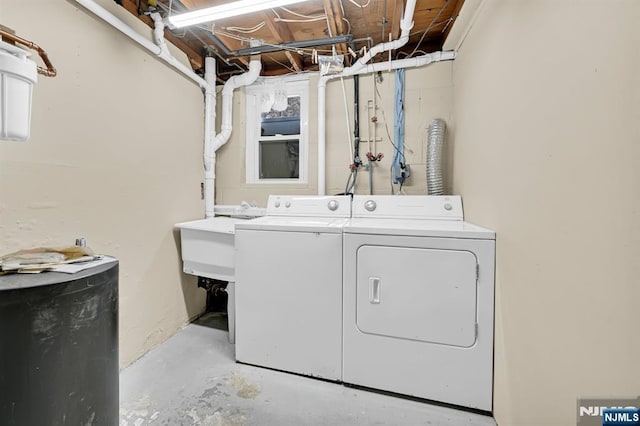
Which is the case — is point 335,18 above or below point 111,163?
above

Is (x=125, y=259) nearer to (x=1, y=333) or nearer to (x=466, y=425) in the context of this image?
(x=1, y=333)

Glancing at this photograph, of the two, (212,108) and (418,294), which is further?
(212,108)

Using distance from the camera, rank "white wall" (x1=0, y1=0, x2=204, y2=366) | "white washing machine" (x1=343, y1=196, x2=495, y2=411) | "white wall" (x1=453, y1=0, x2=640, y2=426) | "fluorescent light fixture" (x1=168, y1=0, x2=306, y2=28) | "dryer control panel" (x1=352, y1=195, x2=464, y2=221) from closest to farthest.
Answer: "white wall" (x1=453, y1=0, x2=640, y2=426), "white wall" (x1=0, y1=0, x2=204, y2=366), "white washing machine" (x1=343, y1=196, x2=495, y2=411), "fluorescent light fixture" (x1=168, y1=0, x2=306, y2=28), "dryer control panel" (x1=352, y1=195, x2=464, y2=221)

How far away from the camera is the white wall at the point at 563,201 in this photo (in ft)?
2.06

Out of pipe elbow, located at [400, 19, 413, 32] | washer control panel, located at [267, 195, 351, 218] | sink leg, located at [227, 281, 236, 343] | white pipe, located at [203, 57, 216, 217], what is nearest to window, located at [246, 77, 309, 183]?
white pipe, located at [203, 57, 216, 217]

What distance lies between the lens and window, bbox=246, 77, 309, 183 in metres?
2.57

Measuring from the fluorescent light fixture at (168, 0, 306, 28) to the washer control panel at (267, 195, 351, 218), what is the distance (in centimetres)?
126

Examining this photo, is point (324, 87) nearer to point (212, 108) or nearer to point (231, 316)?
point (212, 108)

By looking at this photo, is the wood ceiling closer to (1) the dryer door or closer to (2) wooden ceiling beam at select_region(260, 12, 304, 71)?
(2) wooden ceiling beam at select_region(260, 12, 304, 71)

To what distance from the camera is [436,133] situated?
6.78 ft

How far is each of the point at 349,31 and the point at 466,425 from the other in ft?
9.07

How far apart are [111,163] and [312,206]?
1354mm

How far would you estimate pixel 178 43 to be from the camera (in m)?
2.22

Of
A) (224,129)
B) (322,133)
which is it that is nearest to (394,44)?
(322,133)
